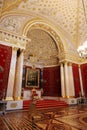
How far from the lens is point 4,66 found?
6.96 meters

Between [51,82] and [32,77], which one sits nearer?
[32,77]

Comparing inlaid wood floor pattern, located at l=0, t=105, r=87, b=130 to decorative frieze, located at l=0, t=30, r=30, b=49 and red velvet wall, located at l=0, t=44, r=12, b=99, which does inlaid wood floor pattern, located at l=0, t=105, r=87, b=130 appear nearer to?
red velvet wall, located at l=0, t=44, r=12, b=99

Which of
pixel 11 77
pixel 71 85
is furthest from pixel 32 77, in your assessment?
pixel 11 77

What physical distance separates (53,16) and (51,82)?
22.6 ft

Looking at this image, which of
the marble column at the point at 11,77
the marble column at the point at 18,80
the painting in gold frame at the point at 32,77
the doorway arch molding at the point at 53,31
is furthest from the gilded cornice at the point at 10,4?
the painting in gold frame at the point at 32,77

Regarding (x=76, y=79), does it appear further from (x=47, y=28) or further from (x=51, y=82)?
(x=47, y=28)

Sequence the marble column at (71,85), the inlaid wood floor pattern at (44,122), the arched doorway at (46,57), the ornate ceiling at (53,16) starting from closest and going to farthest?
1. the inlaid wood floor pattern at (44,122)
2. the ornate ceiling at (53,16)
3. the marble column at (71,85)
4. the arched doorway at (46,57)

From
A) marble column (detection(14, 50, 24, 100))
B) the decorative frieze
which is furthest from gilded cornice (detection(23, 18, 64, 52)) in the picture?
marble column (detection(14, 50, 24, 100))

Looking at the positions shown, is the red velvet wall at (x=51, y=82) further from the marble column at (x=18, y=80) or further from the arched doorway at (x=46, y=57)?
the marble column at (x=18, y=80)

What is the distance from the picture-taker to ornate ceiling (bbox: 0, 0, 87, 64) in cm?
798

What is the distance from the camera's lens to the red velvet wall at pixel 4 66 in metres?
6.52

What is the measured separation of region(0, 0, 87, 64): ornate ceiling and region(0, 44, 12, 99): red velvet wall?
64.3 inches

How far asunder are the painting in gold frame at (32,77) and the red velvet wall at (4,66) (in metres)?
4.59

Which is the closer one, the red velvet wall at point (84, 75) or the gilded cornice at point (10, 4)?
the gilded cornice at point (10, 4)
